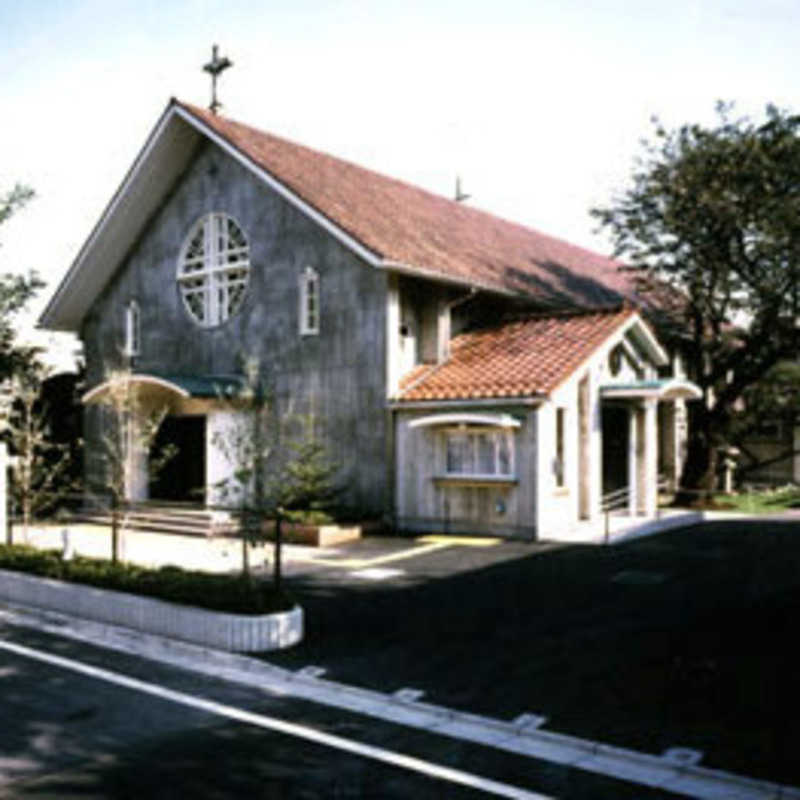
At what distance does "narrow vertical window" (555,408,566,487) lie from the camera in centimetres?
1902

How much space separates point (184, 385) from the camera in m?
21.4

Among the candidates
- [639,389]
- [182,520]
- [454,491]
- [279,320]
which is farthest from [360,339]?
[639,389]

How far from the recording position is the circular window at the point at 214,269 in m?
23.5

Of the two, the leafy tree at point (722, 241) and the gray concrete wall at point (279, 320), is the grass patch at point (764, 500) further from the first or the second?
the gray concrete wall at point (279, 320)

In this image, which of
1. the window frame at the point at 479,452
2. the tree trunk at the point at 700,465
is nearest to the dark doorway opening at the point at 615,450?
the tree trunk at the point at 700,465

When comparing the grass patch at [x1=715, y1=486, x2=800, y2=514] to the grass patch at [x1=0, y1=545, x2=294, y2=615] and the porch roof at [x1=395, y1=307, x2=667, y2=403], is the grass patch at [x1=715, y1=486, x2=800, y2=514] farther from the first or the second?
the grass patch at [x1=0, y1=545, x2=294, y2=615]

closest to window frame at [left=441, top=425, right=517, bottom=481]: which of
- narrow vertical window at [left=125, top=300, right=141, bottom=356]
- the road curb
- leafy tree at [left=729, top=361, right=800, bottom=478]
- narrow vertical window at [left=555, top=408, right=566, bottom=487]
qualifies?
narrow vertical window at [left=555, top=408, right=566, bottom=487]

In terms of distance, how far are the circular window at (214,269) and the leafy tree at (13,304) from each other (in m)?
7.59

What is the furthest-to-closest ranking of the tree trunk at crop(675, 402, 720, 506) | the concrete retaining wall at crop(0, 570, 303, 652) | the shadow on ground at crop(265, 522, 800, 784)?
the tree trunk at crop(675, 402, 720, 506) → the concrete retaining wall at crop(0, 570, 303, 652) → the shadow on ground at crop(265, 522, 800, 784)

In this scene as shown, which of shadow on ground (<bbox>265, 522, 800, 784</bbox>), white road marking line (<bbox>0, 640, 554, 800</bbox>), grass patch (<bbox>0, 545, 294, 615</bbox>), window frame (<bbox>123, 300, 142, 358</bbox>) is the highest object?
window frame (<bbox>123, 300, 142, 358</bbox>)

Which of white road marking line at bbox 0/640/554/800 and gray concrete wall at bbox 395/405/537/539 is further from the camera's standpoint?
gray concrete wall at bbox 395/405/537/539

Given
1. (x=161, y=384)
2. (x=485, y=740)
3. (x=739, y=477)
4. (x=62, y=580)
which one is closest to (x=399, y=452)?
(x=161, y=384)

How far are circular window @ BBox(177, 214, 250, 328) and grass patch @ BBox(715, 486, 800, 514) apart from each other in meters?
15.8

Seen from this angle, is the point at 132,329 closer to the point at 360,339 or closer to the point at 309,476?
the point at 360,339
